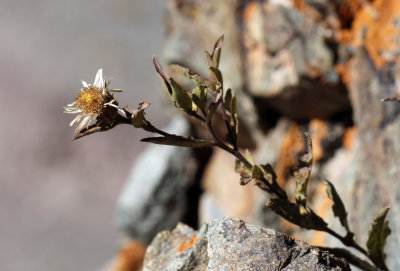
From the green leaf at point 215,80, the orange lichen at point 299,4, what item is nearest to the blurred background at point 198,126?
the orange lichen at point 299,4

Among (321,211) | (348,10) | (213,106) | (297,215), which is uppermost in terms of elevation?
(348,10)

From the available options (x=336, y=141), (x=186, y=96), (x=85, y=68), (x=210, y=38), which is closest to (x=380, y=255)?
(x=186, y=96)

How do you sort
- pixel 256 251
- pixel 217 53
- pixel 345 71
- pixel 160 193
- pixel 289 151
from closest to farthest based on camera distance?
pixel 256 251 → pixel 217 53 → pixel 345 71 → pixel 289 151 → pixel 160 193

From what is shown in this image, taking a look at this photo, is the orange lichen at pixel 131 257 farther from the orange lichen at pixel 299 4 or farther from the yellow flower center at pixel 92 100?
the yellow flower center at pixel 92 100

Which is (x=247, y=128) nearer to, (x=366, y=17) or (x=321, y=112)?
(x=321, y=112)

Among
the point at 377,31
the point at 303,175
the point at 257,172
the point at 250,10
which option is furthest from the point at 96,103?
the point at 250,10

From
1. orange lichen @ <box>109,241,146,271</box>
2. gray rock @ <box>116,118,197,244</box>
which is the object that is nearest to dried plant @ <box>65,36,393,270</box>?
gray rock @ <box>116,118,197,244</box>

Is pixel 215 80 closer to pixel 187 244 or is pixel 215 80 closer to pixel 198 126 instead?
pixel 187 244
